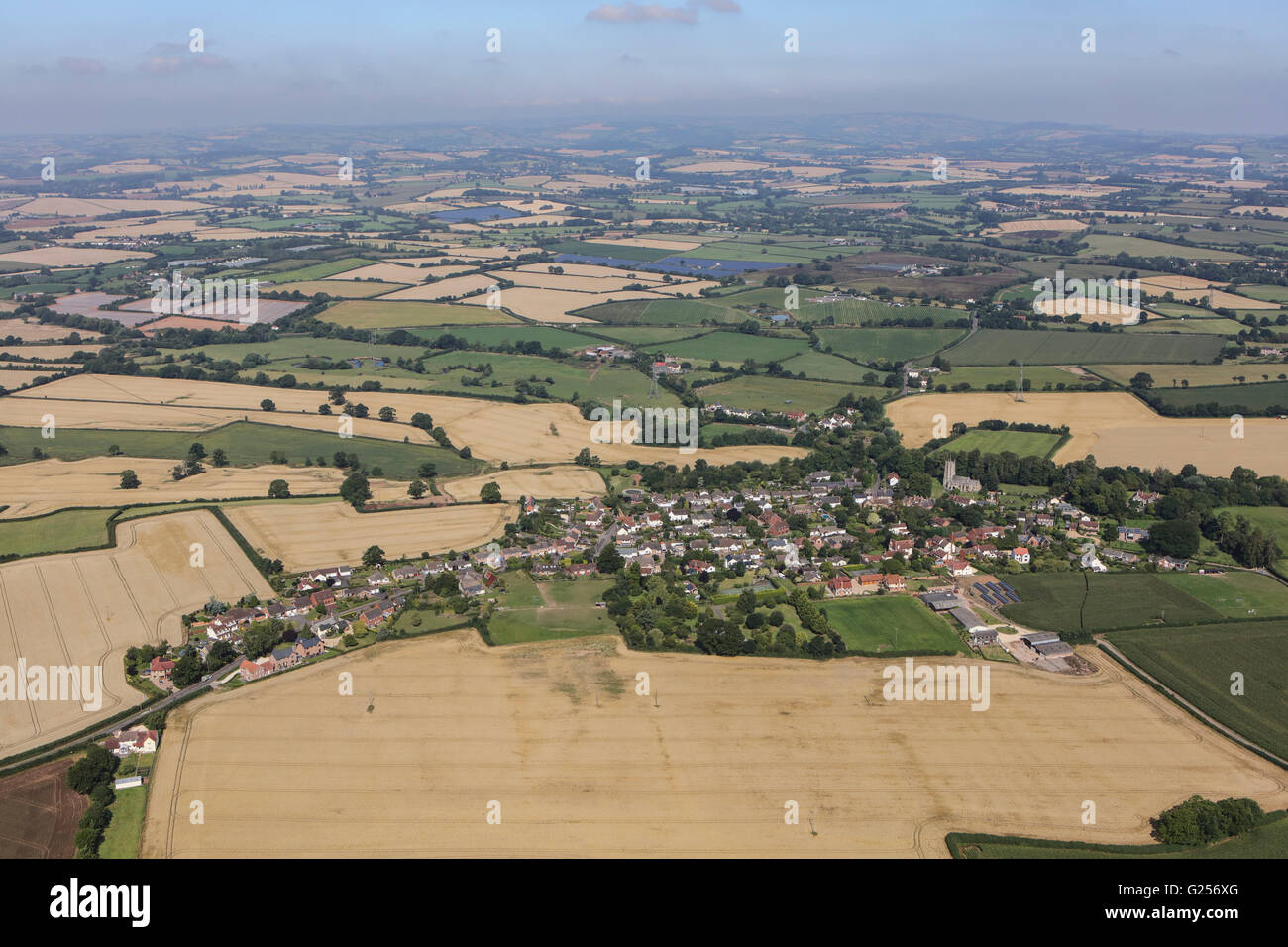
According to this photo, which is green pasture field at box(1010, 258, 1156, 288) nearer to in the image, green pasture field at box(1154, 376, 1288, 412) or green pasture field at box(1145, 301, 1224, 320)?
green pasture field at box(1145, 301, 1224, 320)

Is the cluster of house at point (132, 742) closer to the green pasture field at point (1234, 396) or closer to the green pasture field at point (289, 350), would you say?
the green pasture field at point (289, 350)

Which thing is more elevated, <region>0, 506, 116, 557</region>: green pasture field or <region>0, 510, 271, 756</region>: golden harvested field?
<region>0, 506, 116, 557</region>: green pasture field

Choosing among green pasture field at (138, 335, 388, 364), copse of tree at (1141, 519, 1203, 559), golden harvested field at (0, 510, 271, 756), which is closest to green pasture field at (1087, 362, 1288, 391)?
copse of tree at (1141, 519, 1203, 559)

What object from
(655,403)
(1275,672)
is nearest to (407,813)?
(1275,672)

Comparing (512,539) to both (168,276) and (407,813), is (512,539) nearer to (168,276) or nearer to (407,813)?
(407,813)

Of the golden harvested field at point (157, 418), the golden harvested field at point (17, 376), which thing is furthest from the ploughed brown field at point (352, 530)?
the golden harvested field at point (17, 376)

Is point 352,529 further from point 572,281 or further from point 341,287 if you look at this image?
point 572,281
